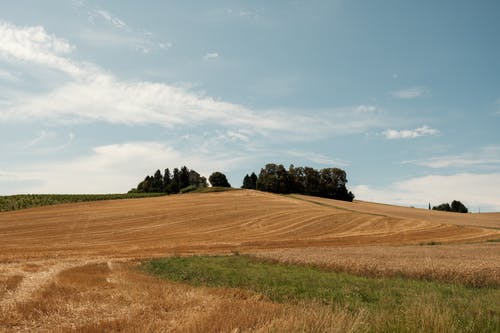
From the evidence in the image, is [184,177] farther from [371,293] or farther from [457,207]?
[371,293]

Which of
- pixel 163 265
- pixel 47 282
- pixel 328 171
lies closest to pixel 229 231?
pixel 163 265

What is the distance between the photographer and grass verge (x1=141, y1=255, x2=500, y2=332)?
9.35m

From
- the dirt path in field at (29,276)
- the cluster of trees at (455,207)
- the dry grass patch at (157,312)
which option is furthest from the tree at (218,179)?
the dry grass patch at (157,312)

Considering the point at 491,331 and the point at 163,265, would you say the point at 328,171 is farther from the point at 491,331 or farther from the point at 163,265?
the point at 491,331

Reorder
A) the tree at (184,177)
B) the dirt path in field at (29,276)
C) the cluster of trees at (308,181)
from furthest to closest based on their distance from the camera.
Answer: the tree at (184,177)
the cluster of trees at (308,181)
the dirt path in field at (29,276)

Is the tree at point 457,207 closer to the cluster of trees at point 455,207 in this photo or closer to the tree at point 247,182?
the cluster of trees at point 455,207

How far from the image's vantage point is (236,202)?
7206cm

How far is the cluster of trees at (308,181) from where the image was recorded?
122 metres

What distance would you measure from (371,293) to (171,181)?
466 ft

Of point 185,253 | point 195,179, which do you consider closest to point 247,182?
point 195,179

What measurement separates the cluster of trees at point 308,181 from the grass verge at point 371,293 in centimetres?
9673

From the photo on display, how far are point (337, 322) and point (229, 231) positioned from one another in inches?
1696

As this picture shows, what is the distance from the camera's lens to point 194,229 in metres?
52.7

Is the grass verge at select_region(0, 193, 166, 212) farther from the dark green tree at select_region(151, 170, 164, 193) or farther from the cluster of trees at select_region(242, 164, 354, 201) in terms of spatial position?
the dark green tree at select_region(151, 170, 164, 193)
